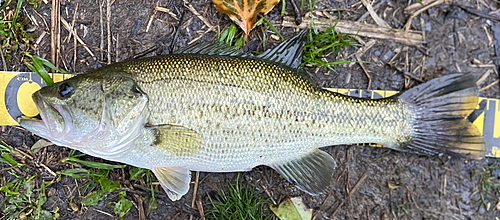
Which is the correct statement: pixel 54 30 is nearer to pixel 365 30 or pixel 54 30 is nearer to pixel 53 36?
pixel 53 36

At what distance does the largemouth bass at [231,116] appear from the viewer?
1.96m

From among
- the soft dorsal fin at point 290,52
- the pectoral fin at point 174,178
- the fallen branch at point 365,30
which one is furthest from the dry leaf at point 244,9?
the pectoral fin at point 174,178

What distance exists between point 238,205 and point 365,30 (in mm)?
2168

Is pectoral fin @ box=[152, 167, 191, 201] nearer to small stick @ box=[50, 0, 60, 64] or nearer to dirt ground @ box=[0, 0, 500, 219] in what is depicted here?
dirt ground @ box=[0, 0, 500, 219]

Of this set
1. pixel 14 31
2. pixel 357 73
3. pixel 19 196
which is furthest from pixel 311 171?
pixel 14 31

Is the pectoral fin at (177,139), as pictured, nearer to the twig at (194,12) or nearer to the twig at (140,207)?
the twig at (140,207)

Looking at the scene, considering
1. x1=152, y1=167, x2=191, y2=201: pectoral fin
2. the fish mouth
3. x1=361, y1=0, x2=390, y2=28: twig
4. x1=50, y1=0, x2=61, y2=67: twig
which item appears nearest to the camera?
the fish mouth

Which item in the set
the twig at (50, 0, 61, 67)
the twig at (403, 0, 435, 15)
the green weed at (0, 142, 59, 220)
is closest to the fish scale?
the twig at (50, 0, 61, 67)

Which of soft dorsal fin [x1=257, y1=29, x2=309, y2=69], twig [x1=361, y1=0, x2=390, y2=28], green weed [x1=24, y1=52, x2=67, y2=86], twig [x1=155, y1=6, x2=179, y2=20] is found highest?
twig [x1=361, y1=0, x2=390, y2=28]

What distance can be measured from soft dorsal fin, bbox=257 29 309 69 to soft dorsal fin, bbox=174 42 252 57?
303 mm

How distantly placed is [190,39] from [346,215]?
2339 mm

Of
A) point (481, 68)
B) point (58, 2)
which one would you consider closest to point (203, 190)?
point (58, 2)

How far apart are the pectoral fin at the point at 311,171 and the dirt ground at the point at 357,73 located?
339 mm

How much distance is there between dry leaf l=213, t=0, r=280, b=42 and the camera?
2555 mm
